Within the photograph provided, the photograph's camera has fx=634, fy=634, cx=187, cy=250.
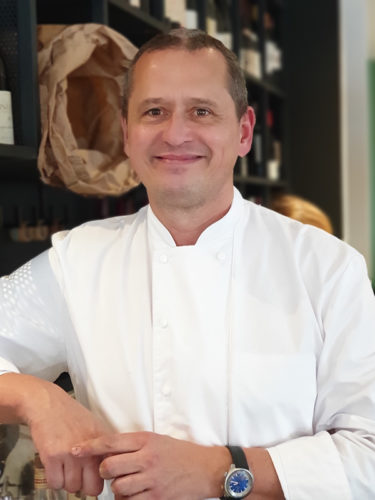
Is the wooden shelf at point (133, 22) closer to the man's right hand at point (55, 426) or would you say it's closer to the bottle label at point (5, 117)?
the bottle label at point (5, 117)

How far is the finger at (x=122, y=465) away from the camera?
0.93 meters

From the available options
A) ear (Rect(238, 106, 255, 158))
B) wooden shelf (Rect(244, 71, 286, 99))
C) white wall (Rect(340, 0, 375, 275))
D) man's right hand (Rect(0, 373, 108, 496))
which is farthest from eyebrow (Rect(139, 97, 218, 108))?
white wall (Rect(340, 0, 375, 275))

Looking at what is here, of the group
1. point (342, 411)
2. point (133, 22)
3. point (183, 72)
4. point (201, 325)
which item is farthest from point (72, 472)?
point (133, 22)

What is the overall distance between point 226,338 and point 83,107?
85 centimetres

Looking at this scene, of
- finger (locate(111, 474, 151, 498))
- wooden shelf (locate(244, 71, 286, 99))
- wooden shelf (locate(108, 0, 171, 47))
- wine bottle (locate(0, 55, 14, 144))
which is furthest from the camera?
wooden shelf (locate(244, 71, 286, 99))

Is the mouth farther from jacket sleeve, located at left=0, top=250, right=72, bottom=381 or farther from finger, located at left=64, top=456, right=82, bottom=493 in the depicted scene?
finger, located at left=64, top=456, right=82, bottom=493

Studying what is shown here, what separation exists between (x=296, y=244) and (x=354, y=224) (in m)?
2.72

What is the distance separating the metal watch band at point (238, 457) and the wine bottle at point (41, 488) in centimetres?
34

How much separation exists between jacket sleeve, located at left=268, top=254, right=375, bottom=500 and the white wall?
2.57m

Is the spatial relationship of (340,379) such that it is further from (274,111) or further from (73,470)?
(274,111)

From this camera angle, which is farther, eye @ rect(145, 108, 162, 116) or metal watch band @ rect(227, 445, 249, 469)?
eye @ rect(145, 108, 162, 116)

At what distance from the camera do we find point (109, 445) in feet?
3.09

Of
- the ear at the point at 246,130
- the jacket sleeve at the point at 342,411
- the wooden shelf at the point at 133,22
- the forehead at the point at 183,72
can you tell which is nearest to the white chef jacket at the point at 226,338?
the jacket sleeve at the point at 342,411

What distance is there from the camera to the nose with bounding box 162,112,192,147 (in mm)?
1138
